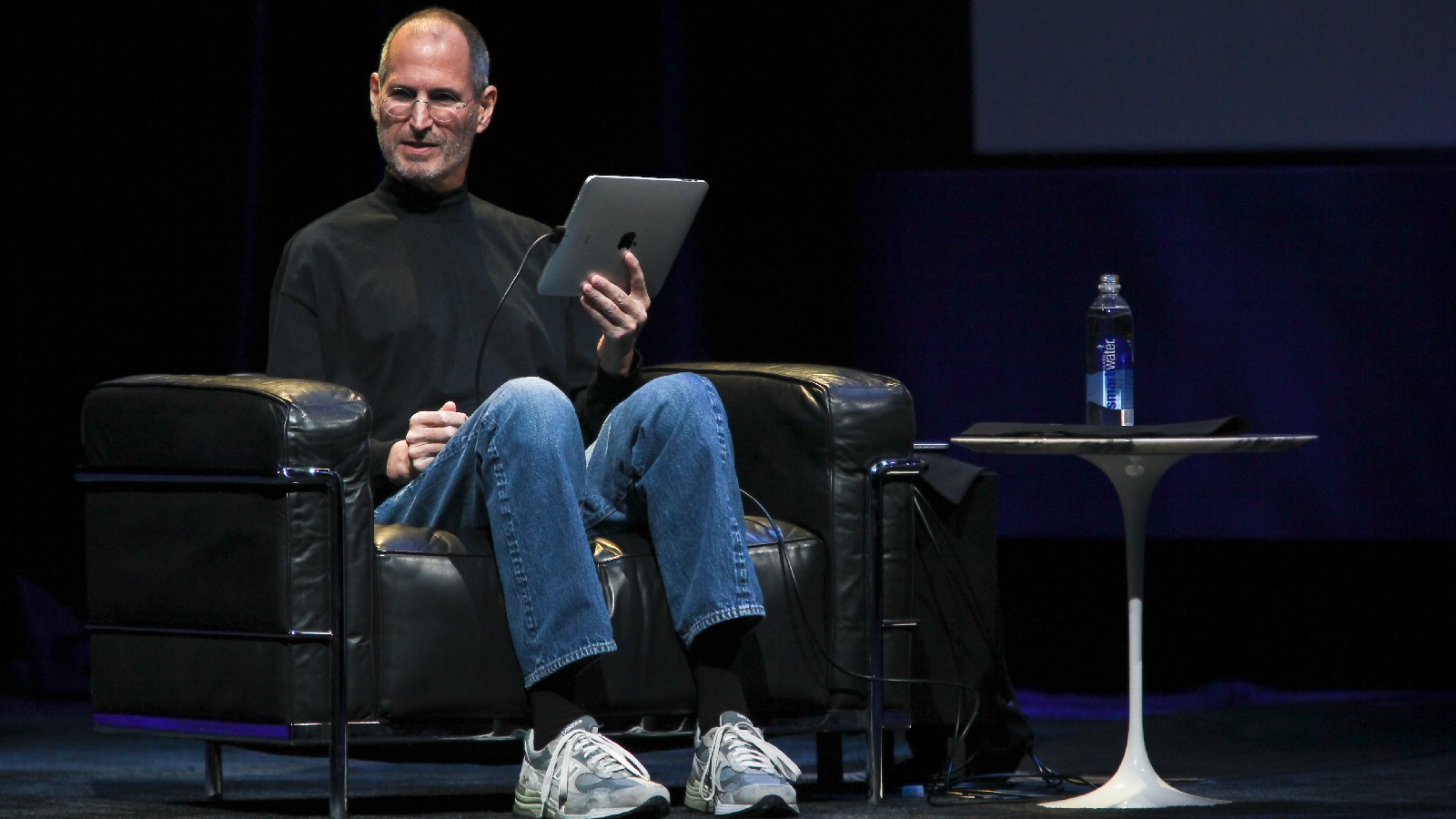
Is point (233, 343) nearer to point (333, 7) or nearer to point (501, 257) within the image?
point (333, 7)

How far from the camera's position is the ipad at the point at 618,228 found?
7.13ft

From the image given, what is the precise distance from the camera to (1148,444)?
2.08 metres

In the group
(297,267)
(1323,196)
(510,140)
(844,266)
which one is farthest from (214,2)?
(1323,196)

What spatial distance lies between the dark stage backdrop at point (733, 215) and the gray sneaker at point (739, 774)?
1.96 m

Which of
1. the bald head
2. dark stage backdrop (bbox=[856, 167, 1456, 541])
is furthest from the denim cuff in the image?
dark stage backdrop (bbox=[856, 167, 1456, 541])

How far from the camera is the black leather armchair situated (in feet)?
6.52

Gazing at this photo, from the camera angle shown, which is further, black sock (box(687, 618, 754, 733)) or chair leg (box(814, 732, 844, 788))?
chair leg (box(814, 732, 844, 788))

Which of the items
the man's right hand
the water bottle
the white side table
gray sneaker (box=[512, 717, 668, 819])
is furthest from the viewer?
the water bottle

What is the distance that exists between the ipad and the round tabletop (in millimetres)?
511

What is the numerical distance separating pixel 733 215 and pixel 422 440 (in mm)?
1847

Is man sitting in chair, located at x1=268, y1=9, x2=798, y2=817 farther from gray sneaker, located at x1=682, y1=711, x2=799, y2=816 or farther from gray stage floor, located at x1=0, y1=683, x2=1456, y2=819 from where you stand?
gray stage floor, located at x1=0, y1=683, x2=1456, y2=819

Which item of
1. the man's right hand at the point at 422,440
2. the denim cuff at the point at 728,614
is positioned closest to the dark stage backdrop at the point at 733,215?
the man's right hand at the point at 422,440

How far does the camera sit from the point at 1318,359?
378 centimetres

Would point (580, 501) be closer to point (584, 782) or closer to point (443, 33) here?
point (584, 782)
